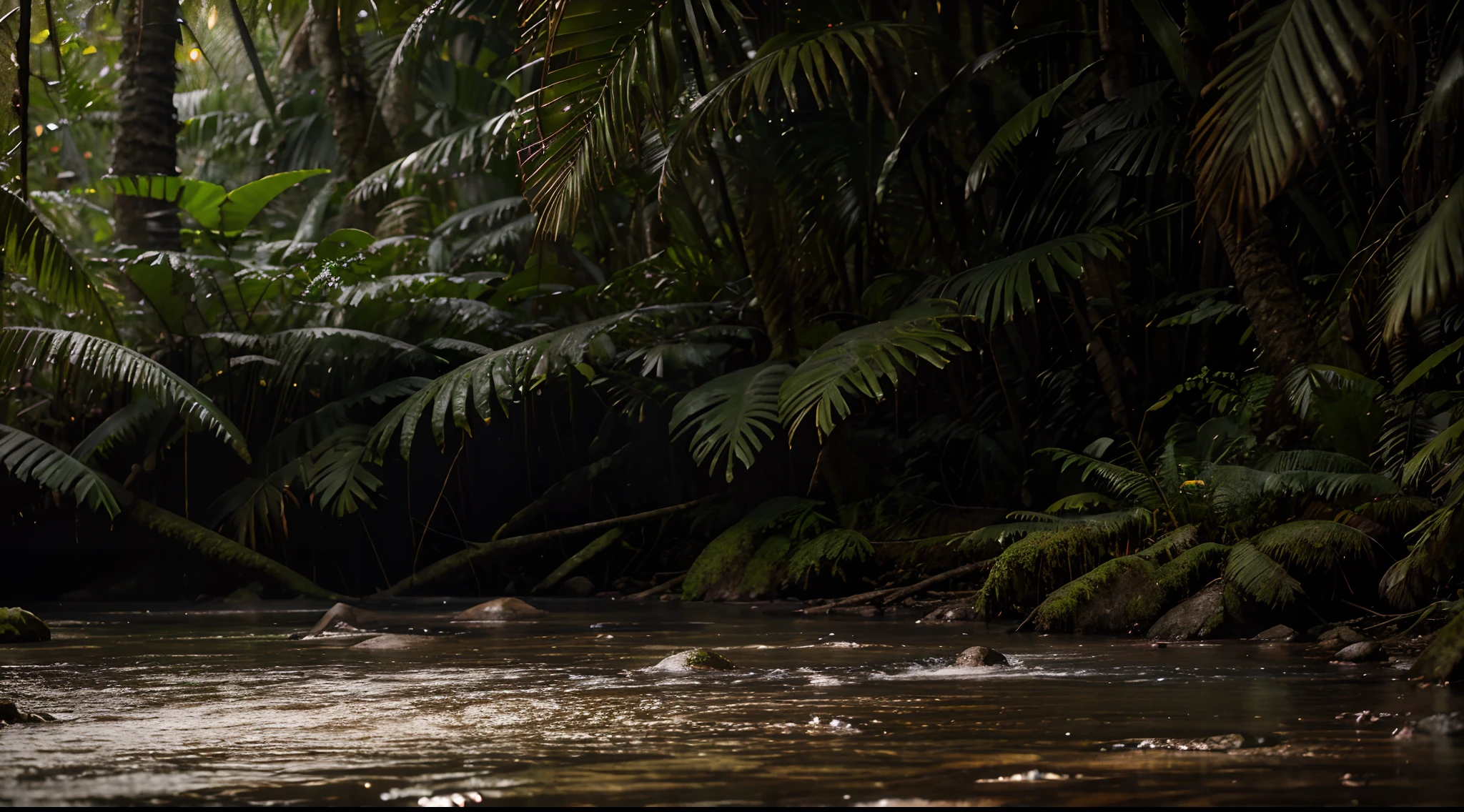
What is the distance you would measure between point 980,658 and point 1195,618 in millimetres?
1647

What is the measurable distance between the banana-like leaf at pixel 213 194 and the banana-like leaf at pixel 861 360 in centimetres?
536

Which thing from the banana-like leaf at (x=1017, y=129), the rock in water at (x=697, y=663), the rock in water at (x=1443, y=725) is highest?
the banana-like leaf at (x=1017, y=129)

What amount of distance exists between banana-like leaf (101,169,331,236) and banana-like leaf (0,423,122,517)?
237cm

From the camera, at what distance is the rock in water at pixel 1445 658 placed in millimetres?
4328

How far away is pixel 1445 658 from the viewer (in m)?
4.37

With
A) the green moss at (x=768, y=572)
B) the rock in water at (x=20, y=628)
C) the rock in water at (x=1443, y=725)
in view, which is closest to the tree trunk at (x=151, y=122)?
the rock in water at (x=20, y=628)

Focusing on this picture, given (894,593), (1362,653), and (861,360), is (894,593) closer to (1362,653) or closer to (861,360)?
(861,360)

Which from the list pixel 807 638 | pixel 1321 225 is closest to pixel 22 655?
pixel 807 638

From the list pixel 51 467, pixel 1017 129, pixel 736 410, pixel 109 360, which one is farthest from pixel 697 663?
pixel 51 467

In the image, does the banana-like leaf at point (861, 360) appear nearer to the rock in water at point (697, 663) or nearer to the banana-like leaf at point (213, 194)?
the rock in water at point (697, 663)

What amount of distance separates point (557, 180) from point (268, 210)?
2033 cm

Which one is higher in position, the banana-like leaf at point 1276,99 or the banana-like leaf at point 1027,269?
the banana-like leaf at point 1276,99

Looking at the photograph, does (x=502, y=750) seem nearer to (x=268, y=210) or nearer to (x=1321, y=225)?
Result: (x=1321, y=225)

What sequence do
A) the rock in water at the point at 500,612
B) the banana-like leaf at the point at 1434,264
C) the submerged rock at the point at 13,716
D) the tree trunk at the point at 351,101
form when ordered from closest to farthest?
the submerged rock at the point at 13,716
the banana-like leaf at the point at 1434,264
the rock in water at the point at 500,612
the tree trunk at the point at 351,101
